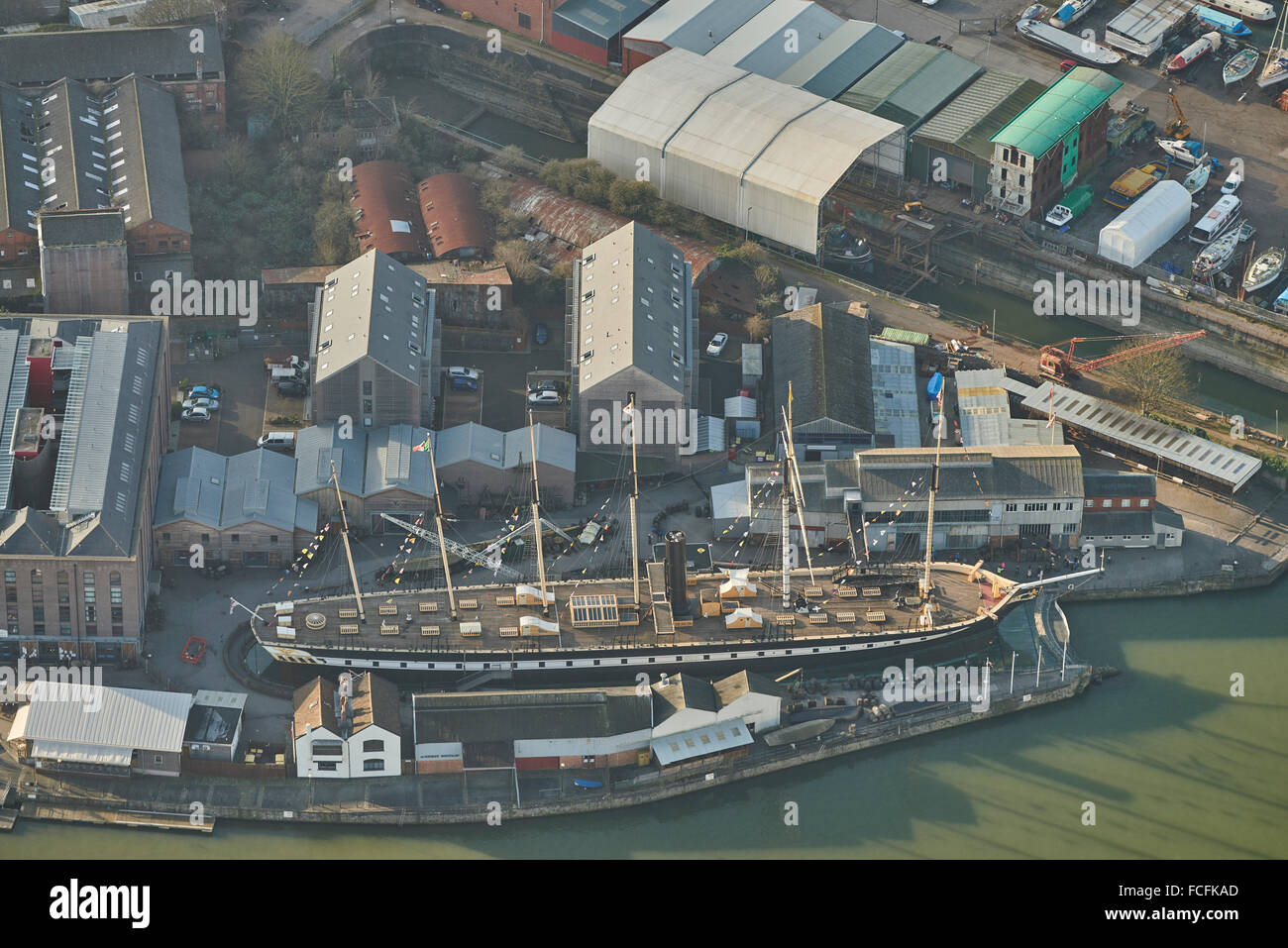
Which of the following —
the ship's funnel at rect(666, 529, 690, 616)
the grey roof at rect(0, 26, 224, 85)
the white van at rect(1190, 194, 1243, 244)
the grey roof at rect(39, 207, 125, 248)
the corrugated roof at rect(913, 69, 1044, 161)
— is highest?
the grey roof at rect(0, 26, 224, 85)

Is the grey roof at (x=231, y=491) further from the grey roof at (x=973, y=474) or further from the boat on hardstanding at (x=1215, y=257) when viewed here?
the boat on hardstanding at (x=1215, y=257)

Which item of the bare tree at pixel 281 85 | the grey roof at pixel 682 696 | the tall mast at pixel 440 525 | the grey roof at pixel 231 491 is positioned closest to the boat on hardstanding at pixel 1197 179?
the tall mast at pixel 440 525

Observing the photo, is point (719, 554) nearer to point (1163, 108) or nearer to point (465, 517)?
point (465, 517)

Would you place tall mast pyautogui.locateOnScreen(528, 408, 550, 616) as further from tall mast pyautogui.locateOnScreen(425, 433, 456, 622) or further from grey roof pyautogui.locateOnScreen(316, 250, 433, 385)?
grey roof pyautogui.locateOnScreen(316, 250, 433, 385)

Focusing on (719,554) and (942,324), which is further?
(942,324)

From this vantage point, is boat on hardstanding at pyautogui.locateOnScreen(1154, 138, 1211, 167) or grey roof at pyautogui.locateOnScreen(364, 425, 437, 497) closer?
grey roof at pyautogui.locateOnScreen(364, 425, 437, 497)

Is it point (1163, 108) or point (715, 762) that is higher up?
point (1163, 108)

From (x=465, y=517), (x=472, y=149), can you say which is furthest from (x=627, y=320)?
(x=472, y=149)

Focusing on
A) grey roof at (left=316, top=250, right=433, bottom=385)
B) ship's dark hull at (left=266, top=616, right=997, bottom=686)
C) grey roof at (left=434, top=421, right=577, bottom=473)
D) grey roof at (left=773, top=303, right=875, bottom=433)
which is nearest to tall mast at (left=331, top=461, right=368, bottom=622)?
ship's dark hull at (left=266, top=616, right=997, bottom=686)
